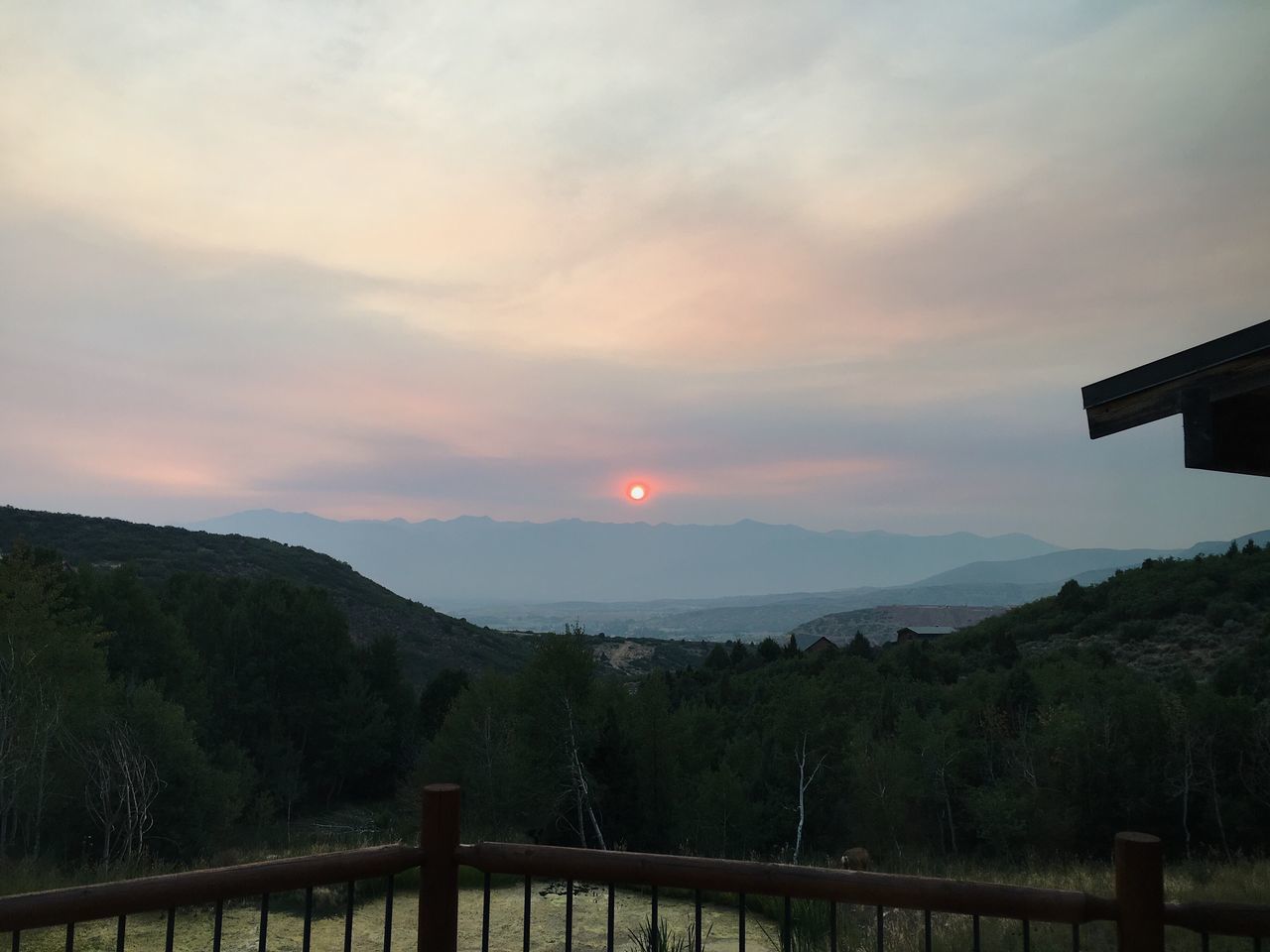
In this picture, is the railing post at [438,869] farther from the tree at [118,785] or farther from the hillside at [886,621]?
the hillside at [886,621]

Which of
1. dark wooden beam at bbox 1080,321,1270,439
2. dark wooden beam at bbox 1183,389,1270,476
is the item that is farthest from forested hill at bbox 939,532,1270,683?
dark wooden beam at bbox 1080,321,1270,439

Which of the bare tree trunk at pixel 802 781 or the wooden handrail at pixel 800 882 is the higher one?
the wooden handrail at pixel 800 882

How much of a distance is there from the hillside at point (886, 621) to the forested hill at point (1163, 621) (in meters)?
75.0

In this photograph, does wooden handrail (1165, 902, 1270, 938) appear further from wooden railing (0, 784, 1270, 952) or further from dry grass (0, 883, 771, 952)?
dry grass (0, 883, 771, 952)

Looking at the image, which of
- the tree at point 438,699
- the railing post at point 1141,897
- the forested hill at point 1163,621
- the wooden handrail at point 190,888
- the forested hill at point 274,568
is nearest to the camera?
the wooden handrail at point 190,888

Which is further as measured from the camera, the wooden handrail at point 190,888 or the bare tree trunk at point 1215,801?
the bare tree trunk at point 1215,801

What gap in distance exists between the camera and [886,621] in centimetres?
13862

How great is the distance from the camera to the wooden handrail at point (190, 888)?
275 cm

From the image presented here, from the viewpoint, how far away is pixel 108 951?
9078mm

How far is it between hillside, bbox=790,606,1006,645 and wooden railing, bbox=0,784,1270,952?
4761 inches

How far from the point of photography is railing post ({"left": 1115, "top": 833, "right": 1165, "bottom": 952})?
2867mm

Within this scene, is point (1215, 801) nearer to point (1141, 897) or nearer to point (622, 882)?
point (1141, 897)

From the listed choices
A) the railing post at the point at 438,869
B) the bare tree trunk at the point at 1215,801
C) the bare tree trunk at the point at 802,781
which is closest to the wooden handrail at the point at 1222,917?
the railing post at the point at 438,869

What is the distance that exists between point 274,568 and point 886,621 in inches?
3958
